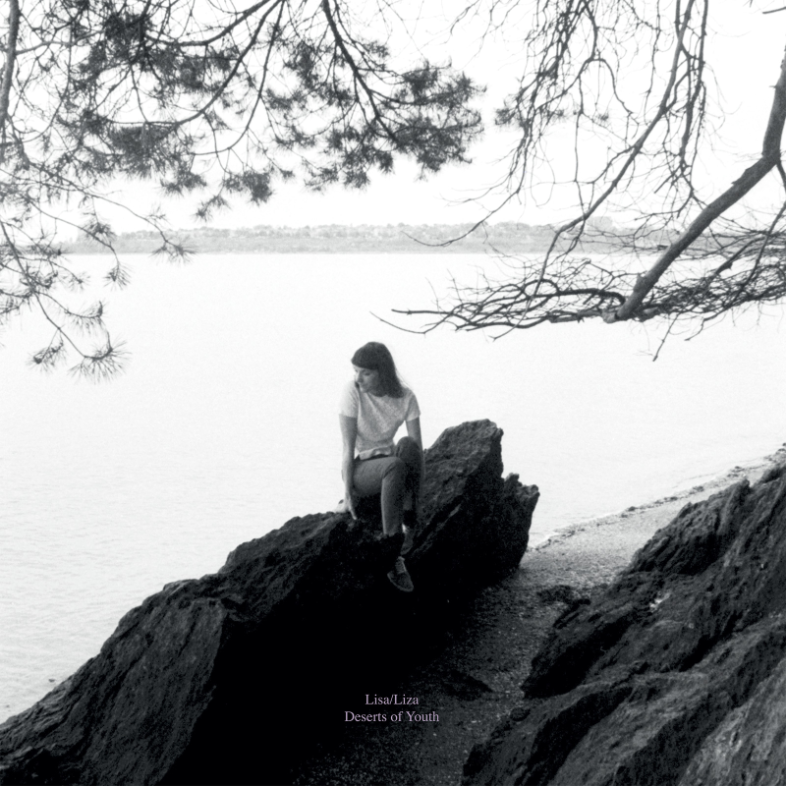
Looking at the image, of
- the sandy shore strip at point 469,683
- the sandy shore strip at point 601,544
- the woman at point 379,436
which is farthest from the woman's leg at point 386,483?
the sandy shore strip at point 601,544

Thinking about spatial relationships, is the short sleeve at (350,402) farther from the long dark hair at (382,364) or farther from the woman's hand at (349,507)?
the woman's hand at (349,507)

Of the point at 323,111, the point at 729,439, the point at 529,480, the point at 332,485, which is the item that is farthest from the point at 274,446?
the point at 323,111

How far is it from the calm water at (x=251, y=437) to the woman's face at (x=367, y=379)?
0.72 m

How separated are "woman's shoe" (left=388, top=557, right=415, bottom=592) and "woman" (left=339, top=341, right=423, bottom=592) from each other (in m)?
0.25

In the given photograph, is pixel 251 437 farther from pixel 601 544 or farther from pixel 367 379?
pixel 367 379

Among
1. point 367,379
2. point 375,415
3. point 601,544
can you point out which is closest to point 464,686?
point 375,415

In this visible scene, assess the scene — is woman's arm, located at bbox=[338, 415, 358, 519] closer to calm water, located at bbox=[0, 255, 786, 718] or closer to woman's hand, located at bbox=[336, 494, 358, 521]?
woman's hand, located at bbox=[336, 494, 358, 521]

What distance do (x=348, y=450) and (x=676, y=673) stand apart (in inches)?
75.8

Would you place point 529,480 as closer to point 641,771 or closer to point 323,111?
point 323,111

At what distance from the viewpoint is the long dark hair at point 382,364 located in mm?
4160

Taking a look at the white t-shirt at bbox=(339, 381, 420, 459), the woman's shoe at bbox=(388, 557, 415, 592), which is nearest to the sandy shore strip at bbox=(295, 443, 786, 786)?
the woman's shoe at bbox=(388, 557, 415, 592)

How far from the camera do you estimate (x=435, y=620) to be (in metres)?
5.11

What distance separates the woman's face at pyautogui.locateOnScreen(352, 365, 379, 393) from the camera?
165 inches

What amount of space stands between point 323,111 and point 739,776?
5227mm
